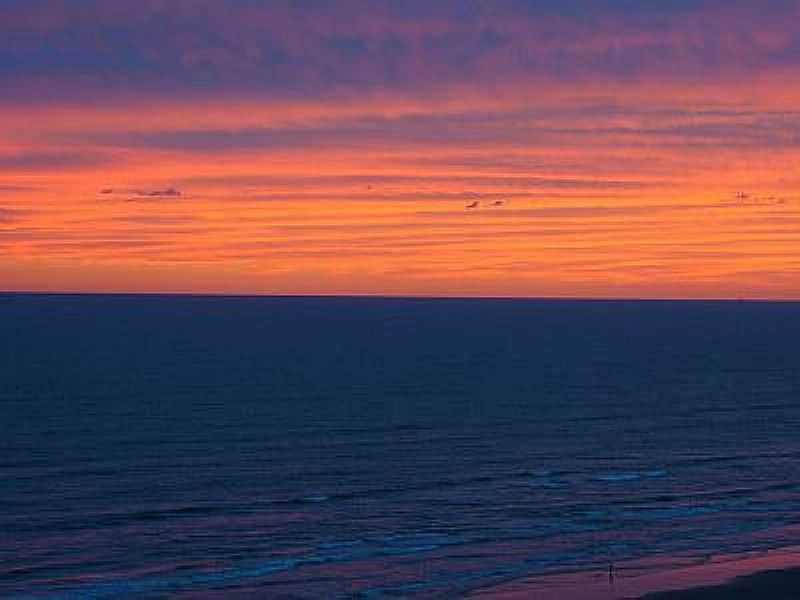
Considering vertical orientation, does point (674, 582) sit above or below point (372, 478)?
below

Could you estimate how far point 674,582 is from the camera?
36.5 m

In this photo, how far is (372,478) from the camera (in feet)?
173

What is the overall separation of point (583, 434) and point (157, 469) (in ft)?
74.6

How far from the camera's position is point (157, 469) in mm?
54906

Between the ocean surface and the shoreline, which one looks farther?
the ocean surface

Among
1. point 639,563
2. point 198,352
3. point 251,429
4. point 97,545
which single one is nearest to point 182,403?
point 251,429

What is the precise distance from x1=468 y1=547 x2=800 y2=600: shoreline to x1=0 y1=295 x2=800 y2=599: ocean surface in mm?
984

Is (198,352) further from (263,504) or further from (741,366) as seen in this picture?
(263,504)

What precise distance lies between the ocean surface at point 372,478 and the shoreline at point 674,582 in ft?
3.23

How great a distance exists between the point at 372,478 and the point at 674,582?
18.1 metres

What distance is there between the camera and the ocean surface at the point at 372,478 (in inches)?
1497

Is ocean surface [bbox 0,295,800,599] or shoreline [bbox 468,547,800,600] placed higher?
ocean surface [bbox 0,295,800,599]

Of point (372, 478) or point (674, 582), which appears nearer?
point (674, 582)

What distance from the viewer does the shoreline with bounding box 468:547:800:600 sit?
114 feet
